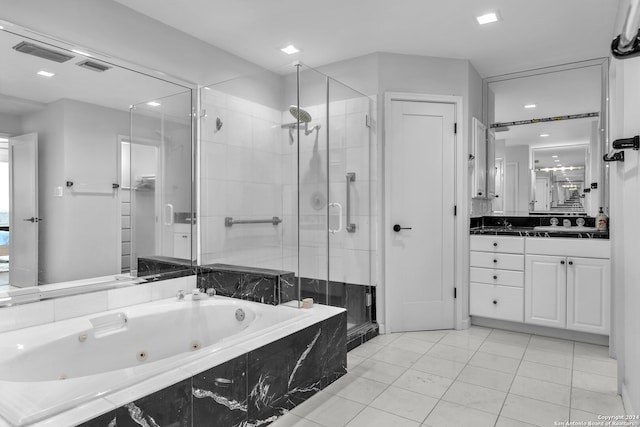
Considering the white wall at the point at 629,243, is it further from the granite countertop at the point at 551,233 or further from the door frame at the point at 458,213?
the door frame at the point at 458,213

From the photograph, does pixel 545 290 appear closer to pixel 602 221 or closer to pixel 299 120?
pixel 602 221

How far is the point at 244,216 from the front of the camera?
10.1ft

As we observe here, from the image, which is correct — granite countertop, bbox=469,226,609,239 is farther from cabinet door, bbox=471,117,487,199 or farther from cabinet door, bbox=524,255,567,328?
cabinet door, bbox=471,117,487,199

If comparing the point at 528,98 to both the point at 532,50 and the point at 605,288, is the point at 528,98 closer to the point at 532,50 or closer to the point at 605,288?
the point at 532,50

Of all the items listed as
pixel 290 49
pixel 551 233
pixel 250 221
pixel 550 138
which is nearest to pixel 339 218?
pixel 250 221

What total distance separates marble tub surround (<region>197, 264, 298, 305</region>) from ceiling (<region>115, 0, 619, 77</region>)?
1.74 metres

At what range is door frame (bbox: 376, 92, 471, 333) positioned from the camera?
3377 mm

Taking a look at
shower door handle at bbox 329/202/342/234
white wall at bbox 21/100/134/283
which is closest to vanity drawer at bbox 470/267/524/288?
shower door handle at bbox 329/202/342/234

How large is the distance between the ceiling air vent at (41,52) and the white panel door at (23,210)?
41 centimetres

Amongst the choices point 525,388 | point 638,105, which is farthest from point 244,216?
point 638,105

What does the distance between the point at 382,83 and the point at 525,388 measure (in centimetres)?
247

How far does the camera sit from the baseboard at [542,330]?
3.13 metres

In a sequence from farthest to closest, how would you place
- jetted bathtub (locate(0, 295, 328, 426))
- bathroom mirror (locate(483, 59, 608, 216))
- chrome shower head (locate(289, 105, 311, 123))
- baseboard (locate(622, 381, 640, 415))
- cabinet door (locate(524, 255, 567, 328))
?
1. bathroom mirror (locate(483, 59, 608, 216))
2. cabinet door (locate(524, 255, 567, 328))
3. chrome shower head (locate(289, 105, 311, 123))
4. baseboard (locate(622, 381, 640, 415))
5. jetted bathtub (locate(0, 295, 328, 426))

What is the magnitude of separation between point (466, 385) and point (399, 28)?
2.47 m
